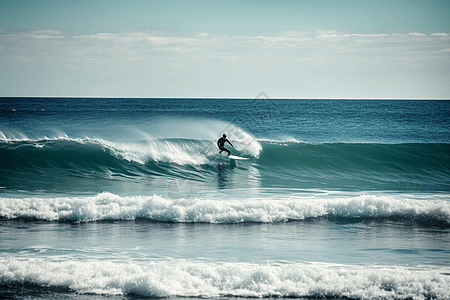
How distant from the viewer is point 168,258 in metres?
6.17

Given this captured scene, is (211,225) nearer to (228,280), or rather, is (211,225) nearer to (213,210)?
(213,210)

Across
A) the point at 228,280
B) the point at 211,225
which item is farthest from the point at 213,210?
the point at 228,280

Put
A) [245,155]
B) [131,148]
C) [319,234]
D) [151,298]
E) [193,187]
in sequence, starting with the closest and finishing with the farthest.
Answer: [151,298] → [319,234] → [193,187] → [131,148] → [245,155]

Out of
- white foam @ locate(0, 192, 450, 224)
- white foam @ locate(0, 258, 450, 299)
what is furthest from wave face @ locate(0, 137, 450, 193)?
white foam @ locate(0, 258, 450, 299)

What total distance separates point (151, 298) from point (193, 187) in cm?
723

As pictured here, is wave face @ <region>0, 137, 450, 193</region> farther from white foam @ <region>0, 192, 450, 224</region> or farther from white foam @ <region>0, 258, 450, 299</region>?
white foam @ <region>0, 258, 450, 299</region>

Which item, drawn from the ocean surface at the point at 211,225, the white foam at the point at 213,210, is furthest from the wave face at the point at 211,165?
the white foam at the point at 213,210

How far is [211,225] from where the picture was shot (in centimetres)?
804

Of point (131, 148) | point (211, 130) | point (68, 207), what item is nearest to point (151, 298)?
point (68, 207)

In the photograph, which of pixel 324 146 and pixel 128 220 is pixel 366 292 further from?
pixel 324 146

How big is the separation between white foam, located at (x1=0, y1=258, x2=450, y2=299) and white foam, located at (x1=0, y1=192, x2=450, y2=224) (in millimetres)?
2639

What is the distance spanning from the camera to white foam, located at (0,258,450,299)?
508 cm

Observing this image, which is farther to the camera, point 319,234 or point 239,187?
point 239,187

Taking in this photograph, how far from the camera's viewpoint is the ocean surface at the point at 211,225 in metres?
5.23
